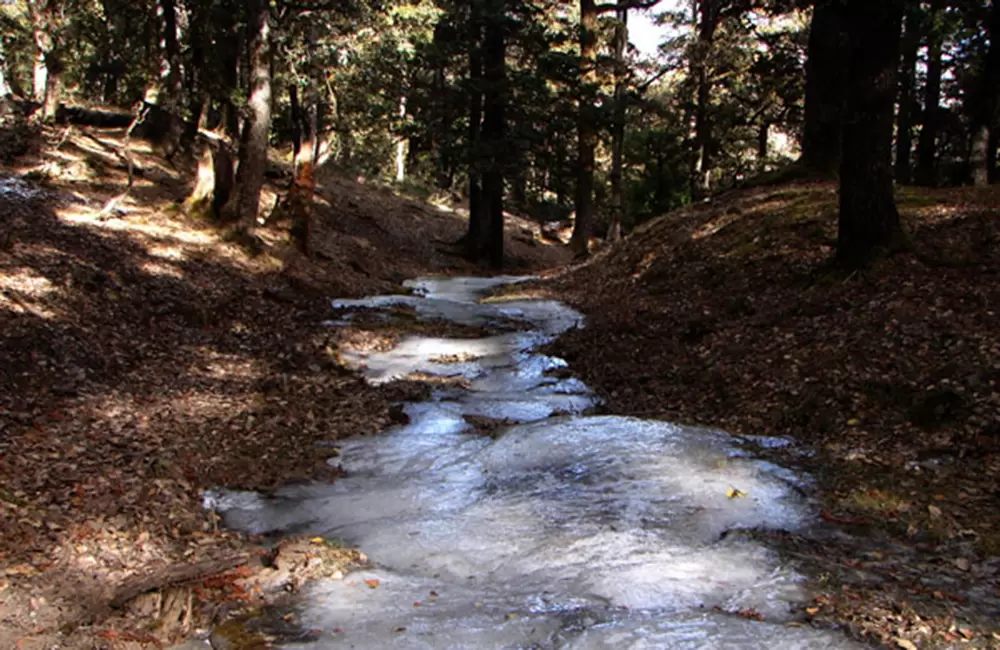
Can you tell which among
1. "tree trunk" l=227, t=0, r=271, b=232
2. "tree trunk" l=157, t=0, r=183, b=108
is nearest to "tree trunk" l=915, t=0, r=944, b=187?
"tree trunk" l=227, t=0, r=271, b=232

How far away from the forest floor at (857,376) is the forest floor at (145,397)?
3270 millimetres

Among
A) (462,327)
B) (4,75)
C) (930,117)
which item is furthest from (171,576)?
(4,75)

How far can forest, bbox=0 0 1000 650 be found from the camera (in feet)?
15.1

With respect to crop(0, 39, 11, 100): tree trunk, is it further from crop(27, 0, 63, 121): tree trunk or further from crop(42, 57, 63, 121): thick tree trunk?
crop(27, 0, 63, 121): tree trunk

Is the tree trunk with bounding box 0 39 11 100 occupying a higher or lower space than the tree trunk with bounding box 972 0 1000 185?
higher

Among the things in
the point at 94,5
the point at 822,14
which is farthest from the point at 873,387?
the point at 94,5

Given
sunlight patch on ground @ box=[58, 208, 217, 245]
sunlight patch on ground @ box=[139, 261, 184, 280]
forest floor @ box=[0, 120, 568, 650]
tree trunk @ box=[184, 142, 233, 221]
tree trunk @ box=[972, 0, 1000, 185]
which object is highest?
tree trunk @ box=[972, 0, 1000, 185]

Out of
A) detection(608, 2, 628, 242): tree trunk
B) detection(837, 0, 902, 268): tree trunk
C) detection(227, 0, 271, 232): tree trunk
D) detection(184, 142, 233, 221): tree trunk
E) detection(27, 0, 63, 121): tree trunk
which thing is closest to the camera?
detection(837, 0, 902, 268): tree trunk

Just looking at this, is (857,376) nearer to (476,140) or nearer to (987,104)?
(987,104)

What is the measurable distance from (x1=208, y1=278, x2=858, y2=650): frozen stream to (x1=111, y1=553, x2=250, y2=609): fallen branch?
26.3 inches

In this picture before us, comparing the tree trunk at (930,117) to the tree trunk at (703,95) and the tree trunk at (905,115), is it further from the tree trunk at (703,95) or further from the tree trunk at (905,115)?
the tree trunk at (703,95)

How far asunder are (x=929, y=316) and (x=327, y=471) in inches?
263

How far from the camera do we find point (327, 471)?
7051 millimetres

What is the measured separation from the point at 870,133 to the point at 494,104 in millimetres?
12660
